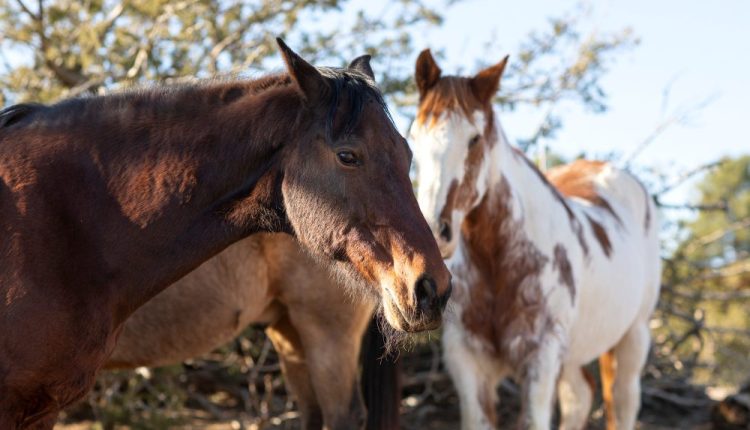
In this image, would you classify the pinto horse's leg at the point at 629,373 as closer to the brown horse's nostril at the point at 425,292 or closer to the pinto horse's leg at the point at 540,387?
the pinto horse's leg at the point at 540,387

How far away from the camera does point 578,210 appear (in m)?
5.20

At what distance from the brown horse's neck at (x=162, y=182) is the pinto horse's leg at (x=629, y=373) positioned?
12.9 ft

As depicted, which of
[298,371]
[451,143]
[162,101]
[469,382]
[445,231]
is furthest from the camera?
[298,371]

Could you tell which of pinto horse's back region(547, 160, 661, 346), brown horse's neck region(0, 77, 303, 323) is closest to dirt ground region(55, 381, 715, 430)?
pinto horse's back region(547, 160, 661, 346)

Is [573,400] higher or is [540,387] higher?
[540,387]

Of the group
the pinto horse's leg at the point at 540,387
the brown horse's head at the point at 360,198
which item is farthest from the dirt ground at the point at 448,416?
the brown horse's head at the point at 360,198

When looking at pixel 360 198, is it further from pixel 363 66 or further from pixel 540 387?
pixel 540 387

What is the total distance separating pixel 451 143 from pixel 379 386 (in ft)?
4.96

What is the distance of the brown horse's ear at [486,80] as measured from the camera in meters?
4.21

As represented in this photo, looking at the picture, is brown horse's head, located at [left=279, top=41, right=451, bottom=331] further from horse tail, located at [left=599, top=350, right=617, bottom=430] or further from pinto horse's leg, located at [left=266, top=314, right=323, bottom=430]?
horse tail, located at [left=599, top=350, right=617, bottom=430]

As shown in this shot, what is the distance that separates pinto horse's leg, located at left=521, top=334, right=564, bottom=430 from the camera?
4211 millimetres

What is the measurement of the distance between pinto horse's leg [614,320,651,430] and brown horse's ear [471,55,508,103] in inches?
98.7

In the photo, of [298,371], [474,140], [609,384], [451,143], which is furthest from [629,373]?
[451,143]

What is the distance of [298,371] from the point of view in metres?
4.74
